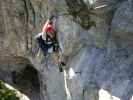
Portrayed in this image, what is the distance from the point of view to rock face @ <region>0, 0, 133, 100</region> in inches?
468

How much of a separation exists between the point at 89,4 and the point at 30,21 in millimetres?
4375

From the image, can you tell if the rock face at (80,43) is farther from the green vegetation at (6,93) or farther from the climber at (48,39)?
the green vegetation at (6,93)

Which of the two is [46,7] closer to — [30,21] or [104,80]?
[30,21]

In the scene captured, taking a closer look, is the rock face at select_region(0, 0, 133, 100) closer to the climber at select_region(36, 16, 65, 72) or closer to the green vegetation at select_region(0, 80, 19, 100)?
the climber at select_region(36, 16, 65, 72)

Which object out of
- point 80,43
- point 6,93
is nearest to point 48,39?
point 80,43

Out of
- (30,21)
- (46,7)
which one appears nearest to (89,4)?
(46,7)

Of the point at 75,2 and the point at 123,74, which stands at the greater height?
the point at 75,2

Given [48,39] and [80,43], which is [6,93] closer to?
[80,43]

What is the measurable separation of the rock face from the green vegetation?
4.44ft

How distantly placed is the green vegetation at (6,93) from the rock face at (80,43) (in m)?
1.35

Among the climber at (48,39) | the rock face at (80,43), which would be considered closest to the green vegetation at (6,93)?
the rock face at (80,43)

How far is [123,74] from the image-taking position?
1175 cm

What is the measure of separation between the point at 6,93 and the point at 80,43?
6430 mm

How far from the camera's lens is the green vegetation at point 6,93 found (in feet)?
61.8
